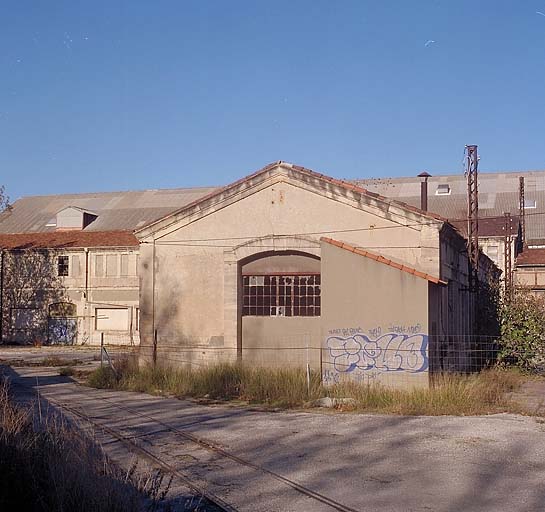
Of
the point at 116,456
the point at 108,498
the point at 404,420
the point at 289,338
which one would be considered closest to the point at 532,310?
the point at 289,338

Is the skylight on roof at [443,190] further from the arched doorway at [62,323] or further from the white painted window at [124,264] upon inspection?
the arched doorway at [62,323]

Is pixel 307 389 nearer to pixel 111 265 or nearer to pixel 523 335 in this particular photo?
pixel 523 335

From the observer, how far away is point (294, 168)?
2130 cm

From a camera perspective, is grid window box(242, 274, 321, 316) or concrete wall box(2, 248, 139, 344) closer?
grid window box(242, 274, 321, 316)

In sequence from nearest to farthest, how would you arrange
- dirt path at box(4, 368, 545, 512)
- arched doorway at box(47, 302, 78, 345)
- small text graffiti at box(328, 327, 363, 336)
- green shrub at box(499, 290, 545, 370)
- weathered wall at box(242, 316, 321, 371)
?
1. dirt path at box(4, 368, 545, 512)
2. small text graffiti at box(328, 327, 363, 336)
3. weathered wall at box(242, 316, 321, 371)
4. green shrub at box(499, 290, 545, 370)
5. arched doorway at box(47, 302, 78, 345)

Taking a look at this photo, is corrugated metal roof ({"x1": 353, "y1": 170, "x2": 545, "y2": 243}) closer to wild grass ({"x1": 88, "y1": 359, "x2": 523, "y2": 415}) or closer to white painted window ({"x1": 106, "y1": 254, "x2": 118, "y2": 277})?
white painted window ({"x1": 106, "y1": 254, "x2": 118, "y2": 277})

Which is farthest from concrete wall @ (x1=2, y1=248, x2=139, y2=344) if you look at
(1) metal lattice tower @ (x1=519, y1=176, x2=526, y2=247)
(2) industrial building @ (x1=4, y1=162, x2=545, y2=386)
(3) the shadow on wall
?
(2) industrial building @ (x1=4, y1=162, x2=545, y2=386)

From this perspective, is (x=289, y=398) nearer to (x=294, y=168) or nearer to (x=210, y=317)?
(x=210, y=317)

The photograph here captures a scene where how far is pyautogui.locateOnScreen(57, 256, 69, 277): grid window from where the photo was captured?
49.4 meters

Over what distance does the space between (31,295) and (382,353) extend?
36210 millimetres

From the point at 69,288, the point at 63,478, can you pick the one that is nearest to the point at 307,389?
the point at 63,478

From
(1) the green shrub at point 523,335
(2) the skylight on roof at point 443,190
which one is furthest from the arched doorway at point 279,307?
(2) the skylight on roof at point 443,190

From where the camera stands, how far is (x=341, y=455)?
36.8ft

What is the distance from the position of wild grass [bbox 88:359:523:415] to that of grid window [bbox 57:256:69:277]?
28.5 m
